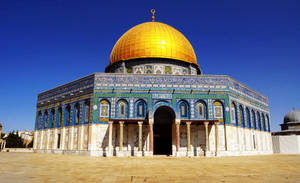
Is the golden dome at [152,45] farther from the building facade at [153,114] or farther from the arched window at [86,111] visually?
the arched window at [86,111]

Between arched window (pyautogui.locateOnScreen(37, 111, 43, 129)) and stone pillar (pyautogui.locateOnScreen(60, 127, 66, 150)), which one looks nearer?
stone pillar (pyautogui.locateOnScreen(60, 127, 66, 150))

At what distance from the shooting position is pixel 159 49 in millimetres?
26641

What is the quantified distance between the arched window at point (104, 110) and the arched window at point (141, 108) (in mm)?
2776

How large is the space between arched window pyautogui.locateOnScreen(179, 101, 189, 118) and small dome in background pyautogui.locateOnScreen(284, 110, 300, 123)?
33.4 meters

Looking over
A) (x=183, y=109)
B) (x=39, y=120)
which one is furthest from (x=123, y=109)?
(x=39, y=120)

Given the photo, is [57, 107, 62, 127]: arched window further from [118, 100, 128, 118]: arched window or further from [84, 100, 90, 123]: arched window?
[118, 100, 128, 118]: arched window

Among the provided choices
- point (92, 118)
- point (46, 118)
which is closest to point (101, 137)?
point (92, 118)

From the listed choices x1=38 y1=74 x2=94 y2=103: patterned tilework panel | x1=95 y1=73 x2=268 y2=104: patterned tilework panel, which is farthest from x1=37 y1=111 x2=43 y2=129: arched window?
x1=95 y1=73 x2=268 y2=104: patterned tilework panel

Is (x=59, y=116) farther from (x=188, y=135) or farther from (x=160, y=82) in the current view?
(x=188, y=135)

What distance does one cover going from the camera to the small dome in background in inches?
1784

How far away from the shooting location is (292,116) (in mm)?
45906

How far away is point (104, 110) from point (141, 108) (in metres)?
3.45

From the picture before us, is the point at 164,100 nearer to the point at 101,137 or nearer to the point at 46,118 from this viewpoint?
the point at 101,137

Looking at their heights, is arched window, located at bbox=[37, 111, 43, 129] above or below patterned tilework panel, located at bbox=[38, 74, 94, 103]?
below
